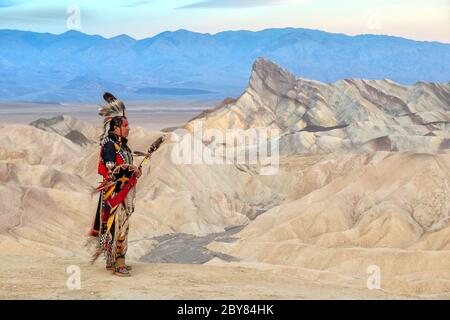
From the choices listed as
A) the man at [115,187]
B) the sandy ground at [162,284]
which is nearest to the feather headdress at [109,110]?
the man at [115,187]

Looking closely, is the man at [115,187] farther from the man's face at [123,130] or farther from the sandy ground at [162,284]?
the sandy ground at [162,284]

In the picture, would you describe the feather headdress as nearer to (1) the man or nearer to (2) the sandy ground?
(1) the man

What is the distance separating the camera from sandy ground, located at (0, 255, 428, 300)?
1054cm

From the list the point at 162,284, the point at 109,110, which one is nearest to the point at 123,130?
the point at 109,110

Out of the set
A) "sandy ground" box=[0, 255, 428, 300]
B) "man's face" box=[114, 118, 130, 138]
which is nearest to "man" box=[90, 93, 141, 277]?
"man's face" box=[114, 118, 130, 138]

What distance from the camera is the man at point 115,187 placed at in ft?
39.0

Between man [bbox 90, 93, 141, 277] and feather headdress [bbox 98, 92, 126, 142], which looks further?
feather headdress [bbox 98, 92, 126, 142]

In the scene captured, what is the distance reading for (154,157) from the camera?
77.2m

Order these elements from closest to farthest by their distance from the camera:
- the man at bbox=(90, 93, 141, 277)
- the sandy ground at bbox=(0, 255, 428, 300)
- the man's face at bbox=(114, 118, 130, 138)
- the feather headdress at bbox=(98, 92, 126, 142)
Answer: the sandy ground at bbox=(0, 255, 428, 300) < the man at bbox=(90, 93, 141, 277) < the man's face at bbox=(114, 118, 130, 138) < the feather headdress at bbox=(98, 92, 126, 142)

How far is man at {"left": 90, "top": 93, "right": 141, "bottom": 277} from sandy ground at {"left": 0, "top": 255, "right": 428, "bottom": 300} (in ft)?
1.43

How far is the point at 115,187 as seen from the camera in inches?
474

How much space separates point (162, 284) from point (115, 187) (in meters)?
1.72

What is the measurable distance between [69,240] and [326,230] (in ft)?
60.0
